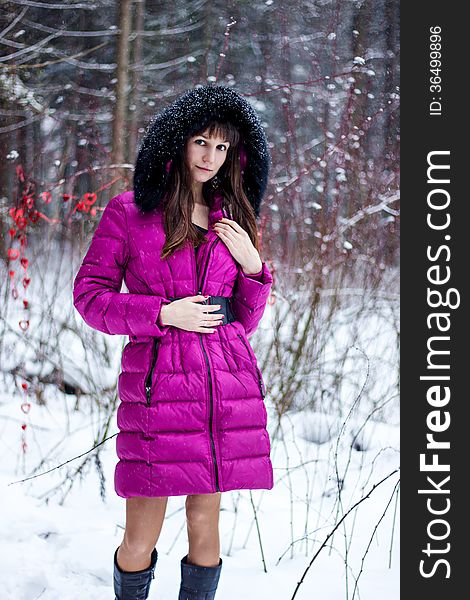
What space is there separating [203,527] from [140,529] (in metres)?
0.19

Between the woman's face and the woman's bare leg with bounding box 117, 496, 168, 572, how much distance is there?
0.99 m

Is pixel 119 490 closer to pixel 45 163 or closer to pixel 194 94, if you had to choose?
pixel 194 94

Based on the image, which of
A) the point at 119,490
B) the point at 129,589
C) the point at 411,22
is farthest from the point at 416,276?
the point at 129,589

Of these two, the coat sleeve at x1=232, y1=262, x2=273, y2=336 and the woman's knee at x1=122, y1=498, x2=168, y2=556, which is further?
the coat sleeve at x1=232, y1=262, x2=273, y2=336

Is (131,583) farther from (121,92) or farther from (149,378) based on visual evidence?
(121,92)

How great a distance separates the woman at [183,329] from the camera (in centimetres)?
185

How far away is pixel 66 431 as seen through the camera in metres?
3.46

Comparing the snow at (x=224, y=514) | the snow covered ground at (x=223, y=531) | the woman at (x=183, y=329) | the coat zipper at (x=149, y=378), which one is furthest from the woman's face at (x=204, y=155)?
the snow covered ground at (x=223, y=531)

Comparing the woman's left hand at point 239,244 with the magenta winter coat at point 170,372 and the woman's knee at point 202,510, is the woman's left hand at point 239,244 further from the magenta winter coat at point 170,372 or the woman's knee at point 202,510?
the woman's knee at point 202,510

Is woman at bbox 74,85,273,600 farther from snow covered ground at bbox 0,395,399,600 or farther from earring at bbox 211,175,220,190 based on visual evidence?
snow covered ground at bbox 0,395,399,600

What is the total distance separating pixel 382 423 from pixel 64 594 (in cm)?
225

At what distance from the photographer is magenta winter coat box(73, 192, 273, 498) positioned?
1.85 meters

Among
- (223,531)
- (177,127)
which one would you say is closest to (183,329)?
(177,127)

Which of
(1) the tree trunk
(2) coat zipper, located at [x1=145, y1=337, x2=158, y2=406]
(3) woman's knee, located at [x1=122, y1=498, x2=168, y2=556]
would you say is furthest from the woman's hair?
(1) the tree trunk
